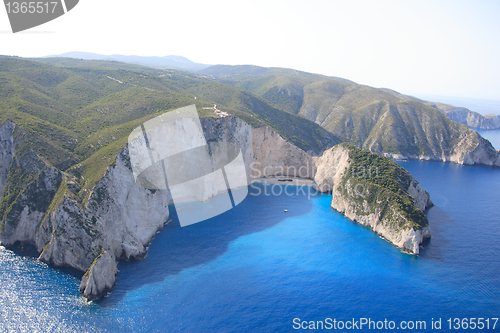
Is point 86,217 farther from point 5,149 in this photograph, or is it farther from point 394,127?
point 394,127

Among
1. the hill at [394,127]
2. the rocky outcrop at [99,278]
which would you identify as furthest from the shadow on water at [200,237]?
the hill at [394,127]

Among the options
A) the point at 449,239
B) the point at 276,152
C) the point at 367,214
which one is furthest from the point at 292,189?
the point at 449,239

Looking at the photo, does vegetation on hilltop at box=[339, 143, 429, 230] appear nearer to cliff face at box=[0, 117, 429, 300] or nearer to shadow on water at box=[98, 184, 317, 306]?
cliff face at box=[0, 117, 429, 300]

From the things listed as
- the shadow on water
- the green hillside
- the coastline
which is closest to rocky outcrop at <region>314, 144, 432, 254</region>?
the coastline

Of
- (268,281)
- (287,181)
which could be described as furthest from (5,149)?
(287,181)

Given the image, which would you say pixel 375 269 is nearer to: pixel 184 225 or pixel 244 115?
pixel 184 225

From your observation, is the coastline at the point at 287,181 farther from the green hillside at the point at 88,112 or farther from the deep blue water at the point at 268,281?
the deep blue water at the point at 268,281
